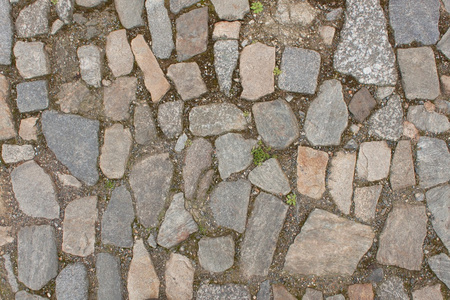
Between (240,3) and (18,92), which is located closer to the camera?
(240,3)

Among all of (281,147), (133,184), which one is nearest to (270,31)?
(281,147)

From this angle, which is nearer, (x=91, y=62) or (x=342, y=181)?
(x=342, y=181)

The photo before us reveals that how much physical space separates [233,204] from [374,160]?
1043mm

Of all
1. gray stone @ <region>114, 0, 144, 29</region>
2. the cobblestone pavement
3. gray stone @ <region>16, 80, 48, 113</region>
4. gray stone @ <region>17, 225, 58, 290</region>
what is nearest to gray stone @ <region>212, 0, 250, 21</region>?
the cobblestone pavement

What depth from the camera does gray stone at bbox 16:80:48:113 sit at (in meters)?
2.42

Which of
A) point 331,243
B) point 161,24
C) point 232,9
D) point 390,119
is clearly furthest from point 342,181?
point 161,24

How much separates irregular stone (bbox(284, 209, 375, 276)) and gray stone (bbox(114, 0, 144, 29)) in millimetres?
1881

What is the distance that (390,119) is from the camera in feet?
7.48

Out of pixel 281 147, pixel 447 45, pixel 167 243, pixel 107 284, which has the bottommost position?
pixel 107 284

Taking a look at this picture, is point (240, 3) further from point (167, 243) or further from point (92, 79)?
point (167, 243)

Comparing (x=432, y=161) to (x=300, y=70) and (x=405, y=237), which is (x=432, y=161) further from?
(x=300, y=70)

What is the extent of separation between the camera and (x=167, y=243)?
234cm

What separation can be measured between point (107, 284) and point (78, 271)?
24 cm

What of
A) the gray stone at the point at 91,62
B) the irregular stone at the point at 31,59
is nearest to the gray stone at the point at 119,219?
the gray stone at the point at 91,62
